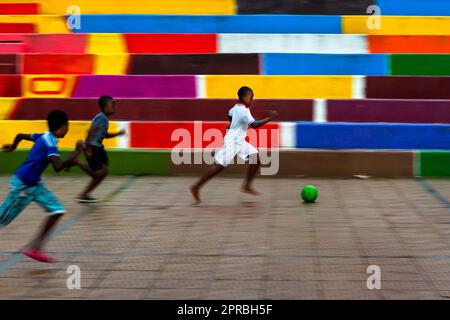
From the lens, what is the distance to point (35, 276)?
6.25m

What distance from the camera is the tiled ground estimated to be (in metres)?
5.93

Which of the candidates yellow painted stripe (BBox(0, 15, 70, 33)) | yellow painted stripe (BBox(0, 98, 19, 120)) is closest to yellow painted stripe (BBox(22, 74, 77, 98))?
yellow painted stripe (BBox(0, 98, 19, 120))

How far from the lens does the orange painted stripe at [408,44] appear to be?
13.1 meters

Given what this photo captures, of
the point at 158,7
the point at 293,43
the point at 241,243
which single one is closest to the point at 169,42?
the point at 158,7

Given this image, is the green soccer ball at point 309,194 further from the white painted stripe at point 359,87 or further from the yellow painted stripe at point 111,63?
the yellow painted stripe at point 111,63

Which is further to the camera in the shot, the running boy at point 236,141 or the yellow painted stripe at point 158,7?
the yellow painted stripe at point 158,7

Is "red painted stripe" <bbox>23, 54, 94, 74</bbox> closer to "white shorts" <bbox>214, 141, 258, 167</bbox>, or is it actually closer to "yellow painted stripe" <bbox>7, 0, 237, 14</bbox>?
"yellow painted stripe" <bbox>7, 0, 237, 14</bbox>

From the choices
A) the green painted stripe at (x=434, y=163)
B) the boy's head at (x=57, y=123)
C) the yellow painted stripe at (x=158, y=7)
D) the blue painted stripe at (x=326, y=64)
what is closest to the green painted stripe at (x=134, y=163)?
the blue painted stripe at (x=326, y=64)

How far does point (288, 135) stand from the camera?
37.3 ft

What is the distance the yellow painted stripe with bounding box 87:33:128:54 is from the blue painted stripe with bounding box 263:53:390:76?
2471 millimetres

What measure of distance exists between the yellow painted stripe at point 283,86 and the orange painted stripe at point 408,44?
136cm

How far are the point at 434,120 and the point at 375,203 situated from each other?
2794 mm

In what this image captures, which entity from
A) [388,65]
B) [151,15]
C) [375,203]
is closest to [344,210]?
[375,203]

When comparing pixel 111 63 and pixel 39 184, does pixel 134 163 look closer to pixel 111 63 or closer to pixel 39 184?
pixel 111 63
